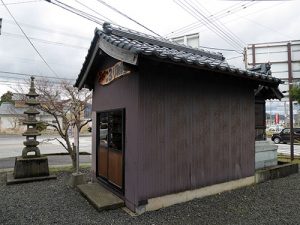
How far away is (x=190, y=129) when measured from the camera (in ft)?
20.3

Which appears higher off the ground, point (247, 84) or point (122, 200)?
point (247, 84)

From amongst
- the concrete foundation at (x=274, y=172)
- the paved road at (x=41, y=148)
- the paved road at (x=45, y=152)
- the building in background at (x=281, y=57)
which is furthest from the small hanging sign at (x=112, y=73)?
the building in background at (x=281, y=57)

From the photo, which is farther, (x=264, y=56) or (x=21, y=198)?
(x=264, y=56)

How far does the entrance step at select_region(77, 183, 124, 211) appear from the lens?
5.57 metres

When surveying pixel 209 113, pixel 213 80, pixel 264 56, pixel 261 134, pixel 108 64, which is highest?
pixel 264 56

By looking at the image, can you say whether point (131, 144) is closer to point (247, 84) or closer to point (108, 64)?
point (108, 64)

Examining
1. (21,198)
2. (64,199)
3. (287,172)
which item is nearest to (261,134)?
(287,172)

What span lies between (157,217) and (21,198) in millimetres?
3594

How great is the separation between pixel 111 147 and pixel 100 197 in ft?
4.23

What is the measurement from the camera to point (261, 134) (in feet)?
31.4

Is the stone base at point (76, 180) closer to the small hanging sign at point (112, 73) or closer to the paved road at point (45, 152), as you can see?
the small hanging sign at point (112, 73)

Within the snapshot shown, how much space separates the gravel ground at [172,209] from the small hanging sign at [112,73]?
2.97 m

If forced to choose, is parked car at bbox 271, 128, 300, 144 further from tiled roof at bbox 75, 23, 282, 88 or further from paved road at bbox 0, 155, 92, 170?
tiled roof at bbox 75, 23, 282, 88

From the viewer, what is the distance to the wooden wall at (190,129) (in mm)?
5496
